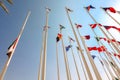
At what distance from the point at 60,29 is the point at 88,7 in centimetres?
583

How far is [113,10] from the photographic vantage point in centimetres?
2073

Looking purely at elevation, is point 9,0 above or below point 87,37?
Result: below

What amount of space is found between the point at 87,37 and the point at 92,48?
1.81 meters

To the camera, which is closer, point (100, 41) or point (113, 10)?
point (113, 10)

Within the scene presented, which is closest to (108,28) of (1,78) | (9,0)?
(9,0)

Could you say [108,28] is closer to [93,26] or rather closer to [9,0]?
[93,26]

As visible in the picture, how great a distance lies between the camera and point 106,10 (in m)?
21.7

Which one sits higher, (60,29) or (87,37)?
(60,29)

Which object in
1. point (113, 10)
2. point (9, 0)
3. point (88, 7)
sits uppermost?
point (88, 7)

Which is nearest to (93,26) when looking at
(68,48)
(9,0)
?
(68,48)

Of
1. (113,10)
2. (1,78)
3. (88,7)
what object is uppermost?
(88,7)

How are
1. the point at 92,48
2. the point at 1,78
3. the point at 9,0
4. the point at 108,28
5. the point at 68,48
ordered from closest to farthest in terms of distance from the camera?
the point at 1,78, the point at 9,0, the point at 108,28, the point at 92,48, the point at 68,48

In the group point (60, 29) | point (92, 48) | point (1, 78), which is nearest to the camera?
point (1, 78)

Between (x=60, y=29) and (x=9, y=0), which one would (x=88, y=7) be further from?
(x=9, y=0)
